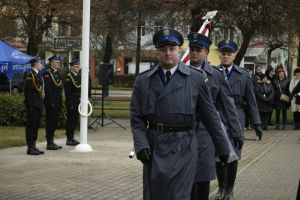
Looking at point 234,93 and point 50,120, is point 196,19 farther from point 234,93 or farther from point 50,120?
point 234,93

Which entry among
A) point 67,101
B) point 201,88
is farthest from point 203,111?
point 67,101

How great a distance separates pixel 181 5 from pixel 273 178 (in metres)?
14.6

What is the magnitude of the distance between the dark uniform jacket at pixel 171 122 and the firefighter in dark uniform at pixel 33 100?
7804 mm

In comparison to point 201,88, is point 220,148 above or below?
below

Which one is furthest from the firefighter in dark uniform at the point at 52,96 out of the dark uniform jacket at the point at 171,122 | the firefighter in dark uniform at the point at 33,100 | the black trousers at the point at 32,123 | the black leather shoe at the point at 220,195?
the dark uniform jacket at the point at 171,122

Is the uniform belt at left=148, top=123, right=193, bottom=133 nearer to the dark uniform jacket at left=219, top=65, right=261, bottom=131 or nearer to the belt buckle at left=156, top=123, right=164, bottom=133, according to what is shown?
the belt buckle at left=156, top=123, right=164, bottom=133

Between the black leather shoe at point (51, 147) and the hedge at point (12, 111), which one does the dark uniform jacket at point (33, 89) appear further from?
the hedge at point (12, 111)

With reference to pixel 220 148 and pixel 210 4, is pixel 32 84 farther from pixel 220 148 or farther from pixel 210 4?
pixel 210 4

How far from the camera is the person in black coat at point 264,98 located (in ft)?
67.8

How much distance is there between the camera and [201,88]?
18.3 ft

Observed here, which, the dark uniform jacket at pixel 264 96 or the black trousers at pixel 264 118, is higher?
the dark uniform jacket at pixel 264 96

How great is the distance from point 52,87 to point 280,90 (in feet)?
32.5

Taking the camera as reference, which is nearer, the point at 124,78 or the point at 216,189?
the point at 216,189

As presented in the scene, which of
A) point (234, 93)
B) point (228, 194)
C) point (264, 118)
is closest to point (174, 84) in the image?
point (234, 93)
